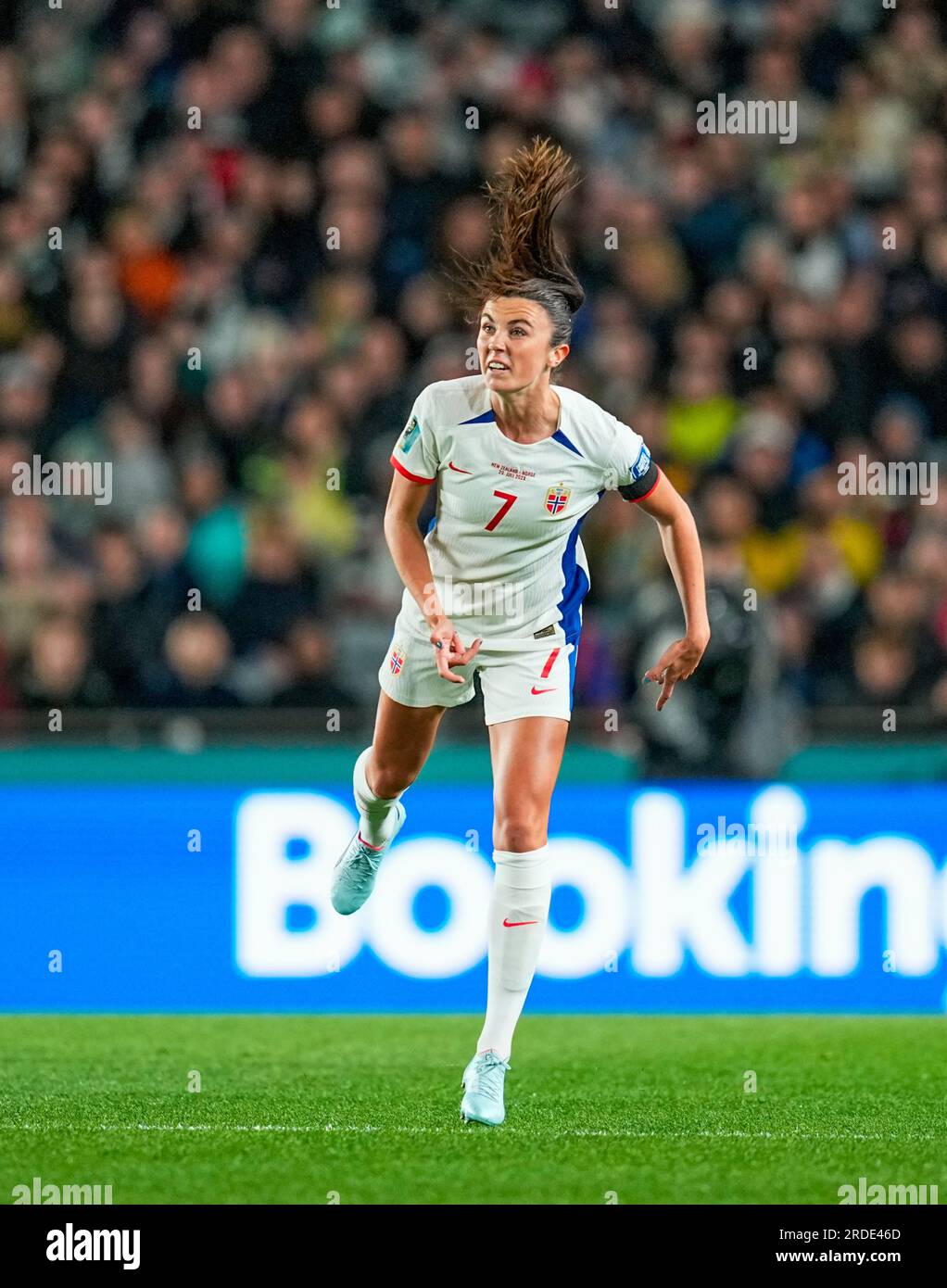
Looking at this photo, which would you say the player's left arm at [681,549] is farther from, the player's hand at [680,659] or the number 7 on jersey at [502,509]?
the number 7 on jersey at [502,509]

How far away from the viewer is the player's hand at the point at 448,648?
17.4ft

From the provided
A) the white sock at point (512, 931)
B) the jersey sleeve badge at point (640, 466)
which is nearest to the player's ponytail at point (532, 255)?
the jersey sleeve badge at point (640, 466)

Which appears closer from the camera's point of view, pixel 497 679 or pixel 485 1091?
pixel 485 1091

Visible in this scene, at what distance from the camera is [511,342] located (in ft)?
17.5

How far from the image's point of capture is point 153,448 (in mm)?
10188

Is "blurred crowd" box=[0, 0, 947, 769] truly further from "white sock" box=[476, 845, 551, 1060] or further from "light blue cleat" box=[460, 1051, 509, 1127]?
"light blue cleat" box=[460, 1051, 509, 1127]

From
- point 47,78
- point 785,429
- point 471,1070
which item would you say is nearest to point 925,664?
point 785,429

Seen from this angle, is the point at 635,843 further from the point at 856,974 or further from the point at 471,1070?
the point at 471,1070

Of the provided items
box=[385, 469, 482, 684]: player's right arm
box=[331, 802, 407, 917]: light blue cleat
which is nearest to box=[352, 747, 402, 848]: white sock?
box=[331, 802, 407, 917]: light blue cleat

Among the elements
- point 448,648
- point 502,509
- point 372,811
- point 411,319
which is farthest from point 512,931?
point 411,319

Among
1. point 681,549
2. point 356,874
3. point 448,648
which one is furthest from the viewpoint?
point 356,874

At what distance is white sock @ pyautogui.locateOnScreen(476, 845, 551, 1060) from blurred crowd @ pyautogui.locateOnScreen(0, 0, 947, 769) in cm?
315

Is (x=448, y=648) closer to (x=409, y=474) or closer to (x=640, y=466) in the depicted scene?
(x=409, y=474)

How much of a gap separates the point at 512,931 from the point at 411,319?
227 inches
